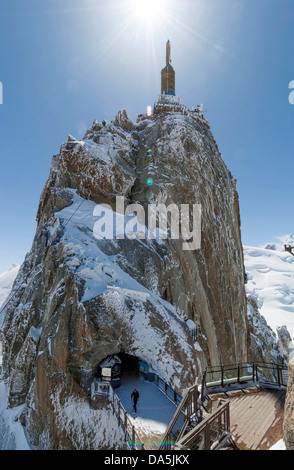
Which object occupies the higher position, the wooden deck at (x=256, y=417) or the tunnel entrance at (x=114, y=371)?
the wooden deck at (x=256, y=417)

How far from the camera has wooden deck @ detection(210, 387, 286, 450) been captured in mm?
6891

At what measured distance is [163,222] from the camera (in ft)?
90.0

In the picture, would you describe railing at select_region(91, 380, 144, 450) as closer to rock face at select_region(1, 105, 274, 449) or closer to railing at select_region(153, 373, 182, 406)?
rock face at select_region(1, 105, 274, 449)

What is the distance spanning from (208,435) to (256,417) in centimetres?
323

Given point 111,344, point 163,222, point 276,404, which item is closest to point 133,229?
point 163,222

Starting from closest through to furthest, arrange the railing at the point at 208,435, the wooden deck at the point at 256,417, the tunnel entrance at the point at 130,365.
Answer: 1. the railing at the point at 208,435
2. the wooden deck at the point at 256,417
3. the tunnel entrance at the point at 130,365

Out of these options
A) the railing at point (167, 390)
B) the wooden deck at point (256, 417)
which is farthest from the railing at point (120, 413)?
the wooden deck at point (256, 417)

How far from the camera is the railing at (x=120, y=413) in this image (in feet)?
37.6

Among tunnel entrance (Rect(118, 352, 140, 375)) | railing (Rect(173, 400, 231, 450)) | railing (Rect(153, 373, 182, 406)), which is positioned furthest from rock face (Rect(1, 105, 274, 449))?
railing (Rect(173, 400, 231, 450))

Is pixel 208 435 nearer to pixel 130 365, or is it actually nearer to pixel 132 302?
pixel 132 302

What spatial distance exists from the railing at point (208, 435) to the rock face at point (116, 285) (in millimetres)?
9111

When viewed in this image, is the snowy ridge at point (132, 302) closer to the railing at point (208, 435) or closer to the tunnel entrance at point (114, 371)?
the tunnel entrance at point (114, 371)

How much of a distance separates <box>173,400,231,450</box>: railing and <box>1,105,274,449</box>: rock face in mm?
9111

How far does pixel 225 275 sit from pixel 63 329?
22.6 meters
